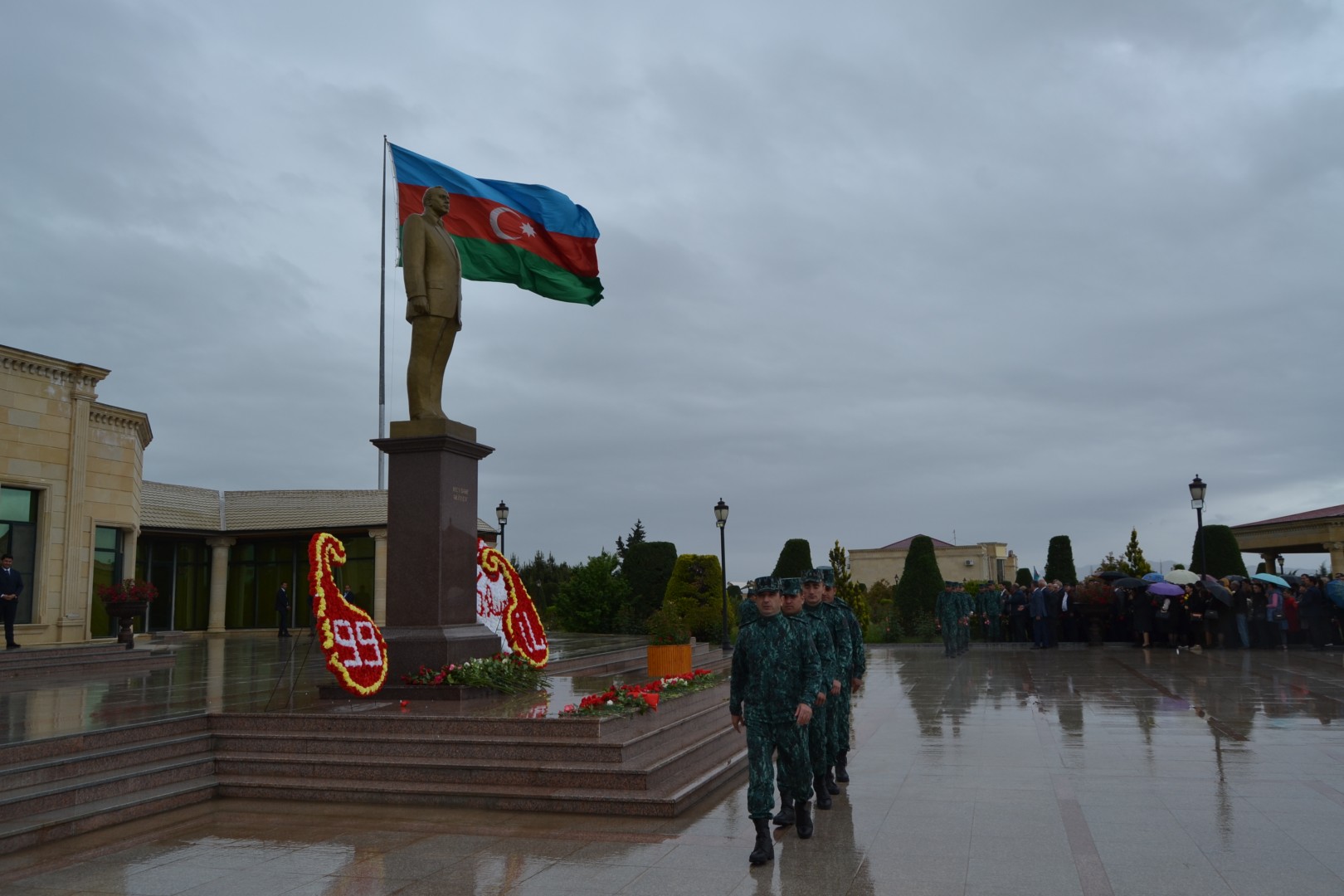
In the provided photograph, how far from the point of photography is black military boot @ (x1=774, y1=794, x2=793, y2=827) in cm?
662

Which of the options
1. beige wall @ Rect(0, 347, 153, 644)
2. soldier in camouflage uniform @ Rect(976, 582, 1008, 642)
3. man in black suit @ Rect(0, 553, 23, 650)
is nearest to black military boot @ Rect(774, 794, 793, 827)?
man in black suit @ Rect(0, 553, 23, 650)

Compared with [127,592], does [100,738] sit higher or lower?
lower

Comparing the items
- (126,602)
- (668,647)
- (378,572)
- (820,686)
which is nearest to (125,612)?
(126,602)

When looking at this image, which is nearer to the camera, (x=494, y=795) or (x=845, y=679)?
(x=494, y=795)

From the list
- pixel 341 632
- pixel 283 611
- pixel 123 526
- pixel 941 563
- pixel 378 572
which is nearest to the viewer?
pixel 341 632

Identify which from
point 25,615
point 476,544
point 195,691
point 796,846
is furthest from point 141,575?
point 796,846

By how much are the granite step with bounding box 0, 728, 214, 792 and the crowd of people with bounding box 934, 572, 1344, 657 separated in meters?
18.1

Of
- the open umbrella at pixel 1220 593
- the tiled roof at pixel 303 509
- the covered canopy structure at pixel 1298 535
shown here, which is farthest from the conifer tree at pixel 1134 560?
the tiled roof at pixel 303 509

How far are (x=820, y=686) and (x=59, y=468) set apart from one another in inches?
806

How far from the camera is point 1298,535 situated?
3428cm

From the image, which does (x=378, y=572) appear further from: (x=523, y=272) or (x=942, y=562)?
(x=942, y=562)

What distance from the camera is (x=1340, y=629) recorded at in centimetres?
2217

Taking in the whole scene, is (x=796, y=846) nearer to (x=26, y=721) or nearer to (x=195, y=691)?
(x=26, y=721)

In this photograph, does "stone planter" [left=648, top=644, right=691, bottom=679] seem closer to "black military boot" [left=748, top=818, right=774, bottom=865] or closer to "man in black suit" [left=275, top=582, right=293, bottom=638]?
"black military boot" [left=748, top=818, right=774, bottom=865]
